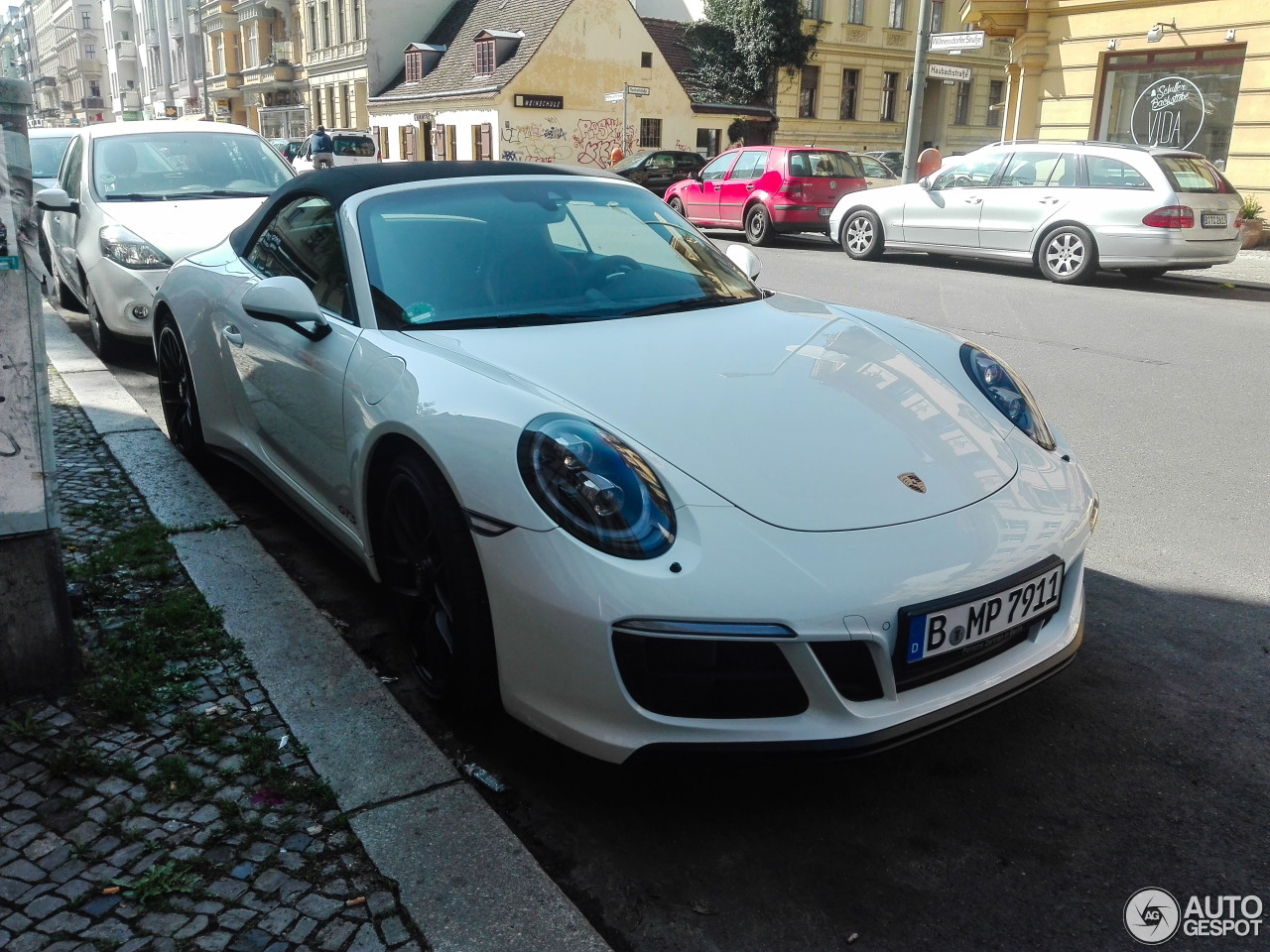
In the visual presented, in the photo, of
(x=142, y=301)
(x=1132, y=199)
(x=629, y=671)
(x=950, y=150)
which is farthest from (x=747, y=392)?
(x=950, y=150)

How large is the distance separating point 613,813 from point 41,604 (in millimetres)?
1601

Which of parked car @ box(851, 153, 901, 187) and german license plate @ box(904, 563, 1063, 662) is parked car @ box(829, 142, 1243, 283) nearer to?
parked car @ box(851, 153, 901, 187)

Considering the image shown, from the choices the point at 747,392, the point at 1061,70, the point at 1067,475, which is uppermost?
the point at 1061,70

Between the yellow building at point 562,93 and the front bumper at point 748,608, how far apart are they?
122 ft

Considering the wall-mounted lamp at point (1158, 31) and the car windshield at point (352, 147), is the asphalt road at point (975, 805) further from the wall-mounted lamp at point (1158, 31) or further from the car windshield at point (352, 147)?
the car windshield at point (352, 147)

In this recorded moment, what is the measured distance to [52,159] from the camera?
11.0 metres

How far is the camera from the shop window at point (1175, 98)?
17.4m

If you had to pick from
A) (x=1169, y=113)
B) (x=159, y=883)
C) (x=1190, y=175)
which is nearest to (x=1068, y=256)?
(x=1190, y=175)

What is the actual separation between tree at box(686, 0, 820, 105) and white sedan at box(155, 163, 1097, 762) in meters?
39.4

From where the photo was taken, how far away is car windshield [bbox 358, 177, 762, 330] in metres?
3.28

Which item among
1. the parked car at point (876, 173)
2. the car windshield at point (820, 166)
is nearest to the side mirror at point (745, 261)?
the car windshield at point (820, 166)

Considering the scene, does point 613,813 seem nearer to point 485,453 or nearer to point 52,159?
point 485,453

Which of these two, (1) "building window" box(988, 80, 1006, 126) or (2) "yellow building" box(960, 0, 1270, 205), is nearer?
(2) "yellow building" box(960, 0, 1270, 205)

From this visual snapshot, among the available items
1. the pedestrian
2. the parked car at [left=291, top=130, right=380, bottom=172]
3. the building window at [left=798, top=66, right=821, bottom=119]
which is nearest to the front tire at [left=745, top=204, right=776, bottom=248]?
the pedestrian
